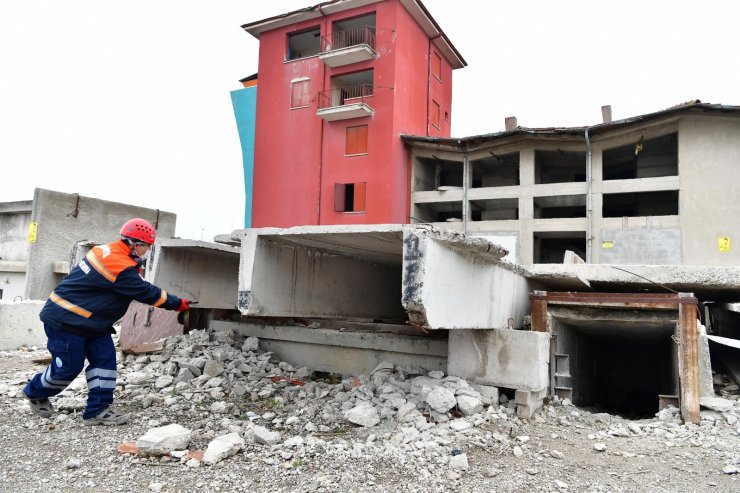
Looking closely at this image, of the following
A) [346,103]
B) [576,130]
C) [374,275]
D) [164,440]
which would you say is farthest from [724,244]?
[164,440]

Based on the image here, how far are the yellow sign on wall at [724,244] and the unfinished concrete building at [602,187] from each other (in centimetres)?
3

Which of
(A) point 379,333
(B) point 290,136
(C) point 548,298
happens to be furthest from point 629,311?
(B) point 290,136

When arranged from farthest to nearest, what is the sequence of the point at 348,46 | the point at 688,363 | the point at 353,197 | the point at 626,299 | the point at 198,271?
the point at 348,46 < the point at 353,197 < the point at 198,271 < the point at 626,299 < the point at 688,363

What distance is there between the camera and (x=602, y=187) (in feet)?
67.8

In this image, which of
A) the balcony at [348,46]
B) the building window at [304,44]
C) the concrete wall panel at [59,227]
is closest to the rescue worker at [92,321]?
the concrete wall panel at [59,227]

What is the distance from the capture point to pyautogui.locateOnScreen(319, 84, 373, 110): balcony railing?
24141 millimetres

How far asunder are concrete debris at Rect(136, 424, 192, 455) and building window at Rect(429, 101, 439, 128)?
24.1 metres

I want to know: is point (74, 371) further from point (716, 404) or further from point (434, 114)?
point (434, 114)

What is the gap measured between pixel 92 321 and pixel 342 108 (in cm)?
1974

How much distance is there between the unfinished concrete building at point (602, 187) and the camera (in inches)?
742

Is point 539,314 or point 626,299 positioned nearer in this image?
point 626,299

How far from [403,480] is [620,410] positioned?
6745mm

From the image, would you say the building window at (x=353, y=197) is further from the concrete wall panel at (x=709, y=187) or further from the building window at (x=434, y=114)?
the concrete wall panel at (x=709, y=187)

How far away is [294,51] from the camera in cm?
2705
